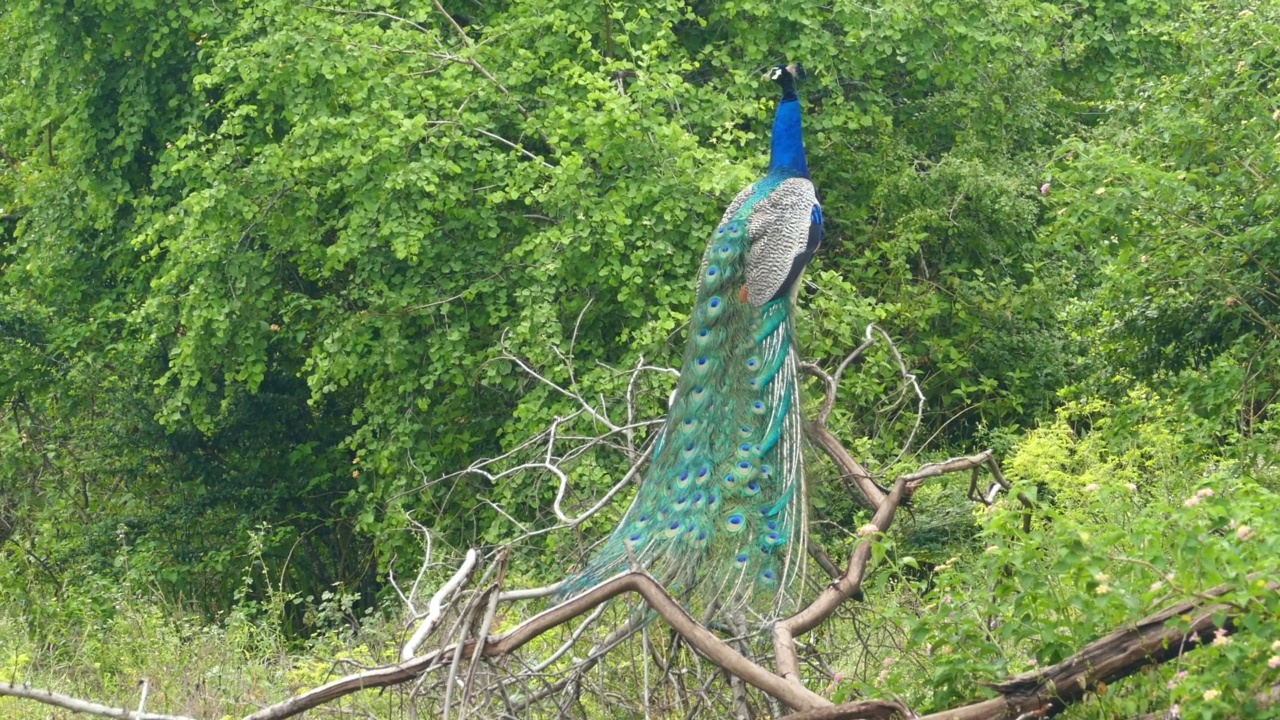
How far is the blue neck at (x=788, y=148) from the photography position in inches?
252

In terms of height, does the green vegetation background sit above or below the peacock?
below

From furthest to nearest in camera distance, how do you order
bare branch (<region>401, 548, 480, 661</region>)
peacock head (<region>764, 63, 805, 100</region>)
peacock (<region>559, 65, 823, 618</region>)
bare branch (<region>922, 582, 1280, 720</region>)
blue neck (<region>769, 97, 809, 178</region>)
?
peacock head (<region>764, 63, 805, 100</region>) → blue neck (<region>769, 97, 809, 178</region>) → peacock (<region>559, 65, 823, 618</region>) → bare branch (<region>401, 548, 480, 661</region>) → bare branch (<region>922, 582, 1280, 720</region>)

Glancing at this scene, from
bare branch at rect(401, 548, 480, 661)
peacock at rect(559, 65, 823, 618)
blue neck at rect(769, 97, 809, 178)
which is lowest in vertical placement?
peacock at rect(559, 65, 823, 618)

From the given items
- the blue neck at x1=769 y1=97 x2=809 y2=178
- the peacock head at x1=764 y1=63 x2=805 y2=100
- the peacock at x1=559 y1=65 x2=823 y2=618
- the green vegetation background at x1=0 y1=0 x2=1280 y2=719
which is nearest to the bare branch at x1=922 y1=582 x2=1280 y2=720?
the peacock at x1=559 y1=65 x2=823 y2=618

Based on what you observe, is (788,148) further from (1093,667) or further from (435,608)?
(1093,667)

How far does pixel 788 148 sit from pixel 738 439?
6.03 ft

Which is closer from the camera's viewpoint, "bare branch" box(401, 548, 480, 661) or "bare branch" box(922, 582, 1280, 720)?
"bare branch" box(922, 582, 1280, 720)

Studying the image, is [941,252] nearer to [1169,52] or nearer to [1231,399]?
[1169,52]

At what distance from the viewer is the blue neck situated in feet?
21.0

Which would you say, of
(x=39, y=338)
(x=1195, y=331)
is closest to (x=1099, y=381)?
(x=1195, y=331)

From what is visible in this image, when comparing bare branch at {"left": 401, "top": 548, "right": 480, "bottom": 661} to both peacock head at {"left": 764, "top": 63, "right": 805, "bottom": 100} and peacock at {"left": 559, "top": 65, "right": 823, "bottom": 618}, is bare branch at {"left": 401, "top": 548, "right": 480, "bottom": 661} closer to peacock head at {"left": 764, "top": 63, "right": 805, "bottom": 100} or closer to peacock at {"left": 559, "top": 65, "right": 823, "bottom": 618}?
peacock at {"left": 559, "top": 65, "right": 823, "bottom": 618}

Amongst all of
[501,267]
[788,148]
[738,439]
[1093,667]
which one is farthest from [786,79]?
[1093,667]

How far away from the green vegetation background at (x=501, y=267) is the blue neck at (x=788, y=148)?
0.97 meters

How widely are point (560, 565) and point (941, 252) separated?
4029 millimetres
